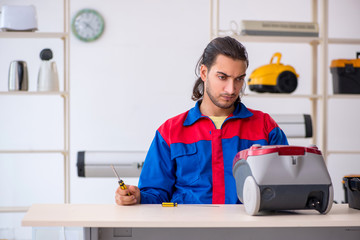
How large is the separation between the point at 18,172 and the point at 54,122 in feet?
1.89

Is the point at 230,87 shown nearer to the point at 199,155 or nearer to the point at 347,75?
the point at 199,155

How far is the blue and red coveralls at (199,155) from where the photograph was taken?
1978 millimetres

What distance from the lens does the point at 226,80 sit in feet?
6.47

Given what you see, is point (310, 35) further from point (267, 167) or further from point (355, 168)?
point (267, 167)

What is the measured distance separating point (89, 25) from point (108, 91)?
0.66 metres

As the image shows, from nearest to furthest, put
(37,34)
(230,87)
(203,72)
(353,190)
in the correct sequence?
1. (353,190)
2. (230,87)
3. (203,72)
4. (37,34)

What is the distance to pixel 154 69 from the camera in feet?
15.7

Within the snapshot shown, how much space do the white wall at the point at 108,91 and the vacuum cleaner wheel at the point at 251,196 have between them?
3.22m

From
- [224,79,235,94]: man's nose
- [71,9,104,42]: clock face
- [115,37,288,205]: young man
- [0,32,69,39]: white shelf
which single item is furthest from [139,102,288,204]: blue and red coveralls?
[71,9,104,42]: clock face

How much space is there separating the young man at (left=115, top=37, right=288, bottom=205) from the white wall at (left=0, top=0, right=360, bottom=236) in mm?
2635

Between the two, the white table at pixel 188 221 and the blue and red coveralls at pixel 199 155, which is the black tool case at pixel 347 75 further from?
the white table at pixel 188 221

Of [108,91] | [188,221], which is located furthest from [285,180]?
[108,91]

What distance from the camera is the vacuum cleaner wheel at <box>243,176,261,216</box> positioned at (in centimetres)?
143

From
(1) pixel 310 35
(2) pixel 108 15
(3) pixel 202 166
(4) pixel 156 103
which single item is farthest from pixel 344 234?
(2) pixel 108 15
